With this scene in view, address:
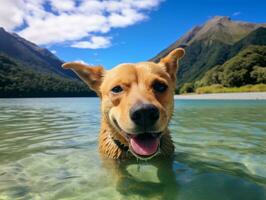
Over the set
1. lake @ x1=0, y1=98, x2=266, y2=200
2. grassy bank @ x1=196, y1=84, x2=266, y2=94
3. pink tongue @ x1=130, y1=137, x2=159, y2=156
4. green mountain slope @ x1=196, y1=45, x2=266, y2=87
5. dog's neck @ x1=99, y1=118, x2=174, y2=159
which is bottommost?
lake @ x1=0, y1=98, x2=266, y2=200

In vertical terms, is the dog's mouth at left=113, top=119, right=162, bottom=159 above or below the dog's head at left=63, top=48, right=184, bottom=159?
below

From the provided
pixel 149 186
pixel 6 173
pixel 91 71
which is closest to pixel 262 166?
pixel 149 186

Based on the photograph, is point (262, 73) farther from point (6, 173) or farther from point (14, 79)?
point (14, 79)

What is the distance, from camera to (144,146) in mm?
4734

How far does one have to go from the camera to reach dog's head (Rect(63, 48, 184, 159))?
4523 mm

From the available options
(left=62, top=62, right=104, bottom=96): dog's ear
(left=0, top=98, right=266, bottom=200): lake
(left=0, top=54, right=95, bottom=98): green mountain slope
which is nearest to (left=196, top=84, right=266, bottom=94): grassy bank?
(left=0, top=98, right=266, bottom=200): lake

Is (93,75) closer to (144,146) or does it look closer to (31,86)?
(144,146)

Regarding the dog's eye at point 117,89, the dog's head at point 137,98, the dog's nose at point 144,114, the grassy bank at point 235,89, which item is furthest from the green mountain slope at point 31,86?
the dog's nose at point 144,114

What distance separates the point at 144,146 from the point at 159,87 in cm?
120

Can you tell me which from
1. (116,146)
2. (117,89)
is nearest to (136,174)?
(116,146)

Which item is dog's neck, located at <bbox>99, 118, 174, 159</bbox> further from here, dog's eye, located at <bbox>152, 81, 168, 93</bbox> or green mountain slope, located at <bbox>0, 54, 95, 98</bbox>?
green mountain slope, located at <bbox>0, 54, 95, 98</bbox>

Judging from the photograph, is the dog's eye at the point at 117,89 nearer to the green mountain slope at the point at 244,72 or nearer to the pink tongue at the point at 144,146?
the pink tongue at the point at 144,146

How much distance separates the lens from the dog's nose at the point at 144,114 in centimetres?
438

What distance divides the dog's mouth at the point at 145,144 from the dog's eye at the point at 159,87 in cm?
94
